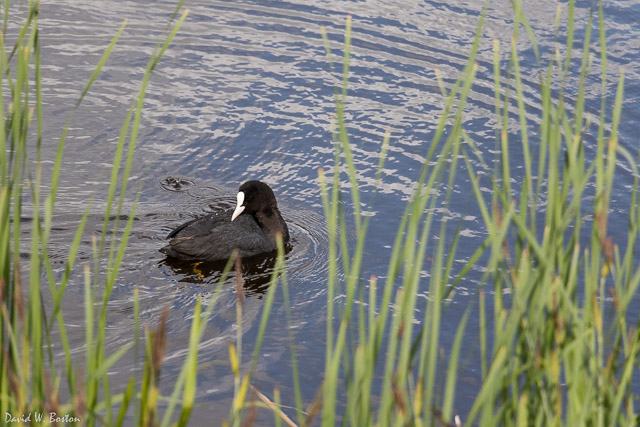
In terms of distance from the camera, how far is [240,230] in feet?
24.4

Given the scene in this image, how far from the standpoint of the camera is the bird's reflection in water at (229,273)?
6.79 metres

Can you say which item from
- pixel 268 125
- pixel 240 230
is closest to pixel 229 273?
pixel 240 230

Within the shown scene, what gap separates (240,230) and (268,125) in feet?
5.74

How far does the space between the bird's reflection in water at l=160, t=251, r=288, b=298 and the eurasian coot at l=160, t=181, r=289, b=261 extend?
59 mm

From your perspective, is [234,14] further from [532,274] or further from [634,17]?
[532,274]

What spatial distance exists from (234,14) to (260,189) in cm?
450

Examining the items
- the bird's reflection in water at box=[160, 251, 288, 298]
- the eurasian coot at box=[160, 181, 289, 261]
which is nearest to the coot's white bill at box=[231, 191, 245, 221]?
the eurasian coot at box=[160, 181, 289, 261]

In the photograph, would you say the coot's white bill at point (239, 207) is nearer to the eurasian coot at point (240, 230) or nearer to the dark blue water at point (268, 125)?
the eurasian coot at point (240, 230)

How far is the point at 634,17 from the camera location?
35.7 ft

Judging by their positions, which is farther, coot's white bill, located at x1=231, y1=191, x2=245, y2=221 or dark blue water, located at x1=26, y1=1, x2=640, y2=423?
coot's white bill, located at x1=231, y1=191, x2=245, y2=221

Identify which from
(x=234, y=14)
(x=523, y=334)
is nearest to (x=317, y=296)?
(x=523, y=334)

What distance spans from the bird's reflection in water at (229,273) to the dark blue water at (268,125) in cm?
3

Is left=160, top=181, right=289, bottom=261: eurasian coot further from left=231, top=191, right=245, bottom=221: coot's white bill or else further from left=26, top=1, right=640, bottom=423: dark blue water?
left=26, top=1, right=640, bottom=423: dark blue water

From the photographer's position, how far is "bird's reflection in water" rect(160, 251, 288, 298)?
6.79 m
